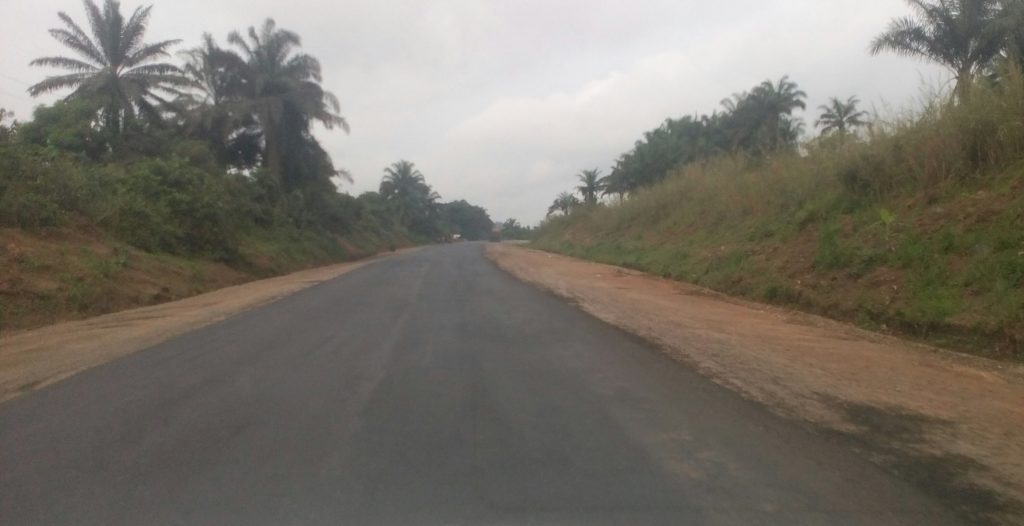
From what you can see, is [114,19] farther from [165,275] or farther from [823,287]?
[823,287]

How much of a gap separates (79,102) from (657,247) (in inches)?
901

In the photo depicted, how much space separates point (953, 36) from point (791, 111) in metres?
25.6

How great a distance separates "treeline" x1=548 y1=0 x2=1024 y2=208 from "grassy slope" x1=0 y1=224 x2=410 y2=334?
1762 cm

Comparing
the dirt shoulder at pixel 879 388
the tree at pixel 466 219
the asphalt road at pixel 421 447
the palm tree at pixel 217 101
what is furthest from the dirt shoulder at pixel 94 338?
the tree at pixel 466 219

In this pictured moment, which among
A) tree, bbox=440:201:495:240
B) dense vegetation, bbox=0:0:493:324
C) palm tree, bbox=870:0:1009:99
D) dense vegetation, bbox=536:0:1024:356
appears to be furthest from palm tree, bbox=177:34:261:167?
tree, bbox=440:201:495:240

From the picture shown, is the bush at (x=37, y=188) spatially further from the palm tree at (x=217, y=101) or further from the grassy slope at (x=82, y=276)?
the palm tree at (x=217, y=101)

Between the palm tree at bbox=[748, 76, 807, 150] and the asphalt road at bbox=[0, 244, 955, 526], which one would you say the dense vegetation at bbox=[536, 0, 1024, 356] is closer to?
the asphalt road at bbox=[0, 244, 955, 526]

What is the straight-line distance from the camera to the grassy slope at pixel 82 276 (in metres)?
17.0

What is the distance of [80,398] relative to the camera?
8234 millimetres

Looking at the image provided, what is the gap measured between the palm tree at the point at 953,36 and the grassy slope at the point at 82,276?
2279 centimetres

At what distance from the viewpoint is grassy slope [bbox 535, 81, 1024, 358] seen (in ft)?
38.9

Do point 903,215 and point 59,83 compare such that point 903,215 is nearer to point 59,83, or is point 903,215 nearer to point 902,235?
point 902,235

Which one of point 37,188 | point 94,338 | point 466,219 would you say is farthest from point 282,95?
point 466,219

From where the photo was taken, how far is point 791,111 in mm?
53469
